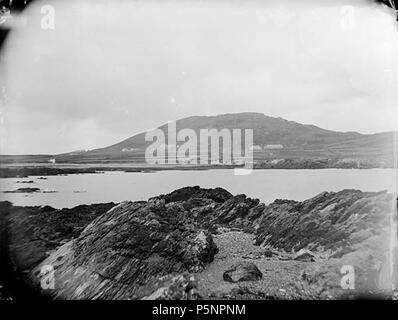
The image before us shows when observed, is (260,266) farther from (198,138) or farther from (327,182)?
(198,138)

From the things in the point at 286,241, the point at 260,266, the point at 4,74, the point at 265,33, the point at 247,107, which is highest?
the point at 265,33

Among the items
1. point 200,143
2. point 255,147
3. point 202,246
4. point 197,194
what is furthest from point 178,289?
point 255,147

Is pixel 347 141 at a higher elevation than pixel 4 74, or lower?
lower

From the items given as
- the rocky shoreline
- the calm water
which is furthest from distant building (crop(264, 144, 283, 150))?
the rocky shoreline

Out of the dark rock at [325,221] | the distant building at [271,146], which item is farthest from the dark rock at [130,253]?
the distant building at [271,146]

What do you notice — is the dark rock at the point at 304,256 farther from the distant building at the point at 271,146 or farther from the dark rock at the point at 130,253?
the distant building at the point at 271,146

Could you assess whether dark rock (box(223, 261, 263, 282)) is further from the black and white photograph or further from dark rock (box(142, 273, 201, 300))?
dark rock (box(142, 273, 201, 300))

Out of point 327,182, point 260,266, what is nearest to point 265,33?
point 327,182
